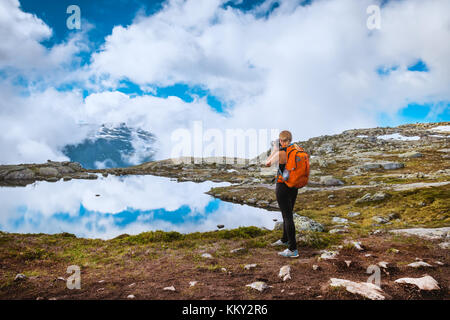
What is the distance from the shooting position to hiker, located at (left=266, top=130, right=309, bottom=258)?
8625mm

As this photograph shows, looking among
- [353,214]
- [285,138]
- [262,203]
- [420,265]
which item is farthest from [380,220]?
[262,203]

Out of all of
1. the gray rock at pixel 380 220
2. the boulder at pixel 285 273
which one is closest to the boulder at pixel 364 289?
the boulder at pixel 285 273

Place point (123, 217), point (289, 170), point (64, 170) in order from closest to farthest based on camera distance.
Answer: point (289, 170)
point (123, 217)
point (64, 170)

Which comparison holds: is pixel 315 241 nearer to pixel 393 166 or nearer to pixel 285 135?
pixel 285 135

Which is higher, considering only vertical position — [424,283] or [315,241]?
[424,283]

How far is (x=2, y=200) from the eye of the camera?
4828cm

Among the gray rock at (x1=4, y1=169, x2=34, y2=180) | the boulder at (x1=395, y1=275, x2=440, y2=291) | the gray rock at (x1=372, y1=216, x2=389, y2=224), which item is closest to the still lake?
the gray rock at (x1=372, y1=216, x2=389, y2=224)

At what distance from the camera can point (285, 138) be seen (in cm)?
923

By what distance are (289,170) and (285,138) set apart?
1.38 metres

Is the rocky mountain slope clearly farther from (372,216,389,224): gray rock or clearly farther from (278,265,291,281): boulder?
(372,216,389,224): gray rock

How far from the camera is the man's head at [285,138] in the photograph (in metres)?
9.23
